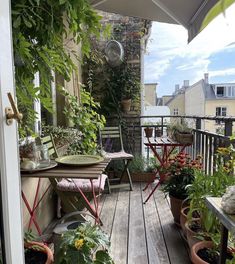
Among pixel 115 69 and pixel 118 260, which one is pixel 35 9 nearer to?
pixel 118 260

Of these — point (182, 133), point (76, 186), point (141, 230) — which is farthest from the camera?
point (182, 133)

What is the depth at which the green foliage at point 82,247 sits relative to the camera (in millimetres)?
1235

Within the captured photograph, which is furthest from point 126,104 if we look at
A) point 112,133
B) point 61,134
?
point 61,134

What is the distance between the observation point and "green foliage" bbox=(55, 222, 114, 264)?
4.05ft

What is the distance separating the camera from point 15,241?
94 centimetres

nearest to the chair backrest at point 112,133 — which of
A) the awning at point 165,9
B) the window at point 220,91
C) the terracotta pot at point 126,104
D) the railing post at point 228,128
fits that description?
the terracotta pot at point 126,104

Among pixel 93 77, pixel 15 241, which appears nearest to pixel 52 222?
Result: pixel 15 241

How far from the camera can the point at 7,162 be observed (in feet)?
2.88

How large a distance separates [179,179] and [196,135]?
96 cm

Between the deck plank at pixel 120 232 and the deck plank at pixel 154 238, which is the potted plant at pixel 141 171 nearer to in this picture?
the deck plank at pixel 120 232

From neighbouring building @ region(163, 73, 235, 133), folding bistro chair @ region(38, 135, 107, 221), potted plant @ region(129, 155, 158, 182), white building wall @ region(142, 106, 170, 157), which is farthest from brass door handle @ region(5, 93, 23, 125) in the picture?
neighbouring building @ region(163, 73, 235, 133)

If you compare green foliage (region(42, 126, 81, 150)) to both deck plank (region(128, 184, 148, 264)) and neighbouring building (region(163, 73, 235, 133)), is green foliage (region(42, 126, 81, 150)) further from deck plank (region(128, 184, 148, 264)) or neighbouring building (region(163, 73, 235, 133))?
neighbouring building (region(163, 73, 235, 133))

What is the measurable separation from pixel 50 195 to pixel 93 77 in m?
2.14

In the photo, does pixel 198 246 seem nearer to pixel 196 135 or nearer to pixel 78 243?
pixel 78 243
